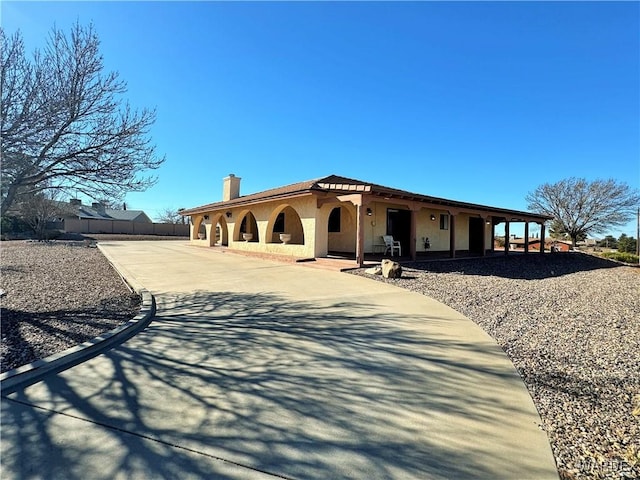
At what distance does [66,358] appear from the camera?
138 inches

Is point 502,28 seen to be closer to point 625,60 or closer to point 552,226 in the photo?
point 625,60

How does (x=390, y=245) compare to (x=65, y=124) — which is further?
(x=390, y=245)

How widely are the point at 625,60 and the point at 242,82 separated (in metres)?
12.9

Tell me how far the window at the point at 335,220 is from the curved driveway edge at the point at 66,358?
474 inches

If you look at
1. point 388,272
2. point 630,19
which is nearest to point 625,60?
point 630,19

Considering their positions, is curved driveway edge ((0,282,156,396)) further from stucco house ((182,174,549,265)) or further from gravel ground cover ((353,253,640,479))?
stucco house ((182,174,549,265))

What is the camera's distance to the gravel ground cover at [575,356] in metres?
2.24

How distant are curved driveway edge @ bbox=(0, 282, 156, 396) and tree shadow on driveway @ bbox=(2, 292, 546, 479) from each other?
166 mm

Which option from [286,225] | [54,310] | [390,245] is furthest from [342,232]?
[54,310]

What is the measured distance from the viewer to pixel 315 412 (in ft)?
8.59

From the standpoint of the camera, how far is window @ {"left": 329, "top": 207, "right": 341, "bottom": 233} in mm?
16312

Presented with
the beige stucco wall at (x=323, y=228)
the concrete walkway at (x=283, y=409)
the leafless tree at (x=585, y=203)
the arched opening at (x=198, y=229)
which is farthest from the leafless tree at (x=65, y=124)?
the leafless tree at (x=585, y=203)

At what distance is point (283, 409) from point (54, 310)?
4.97 meters

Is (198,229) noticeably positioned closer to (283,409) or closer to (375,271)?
(375,271)
